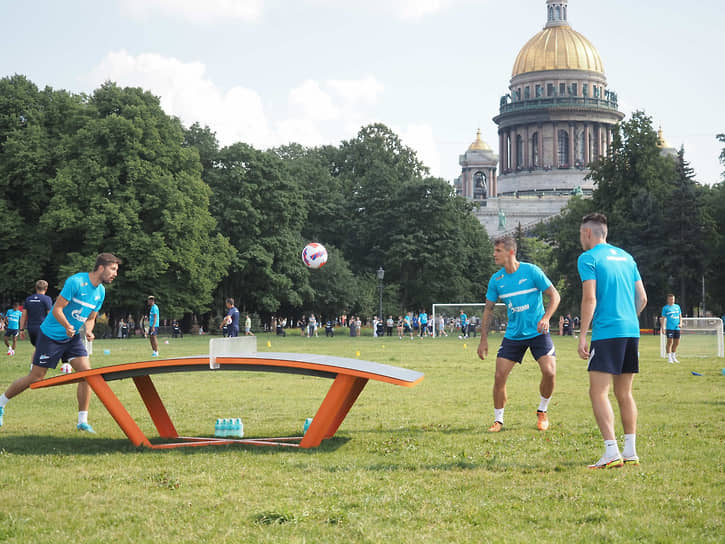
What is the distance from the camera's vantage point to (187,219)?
51875 millimetres

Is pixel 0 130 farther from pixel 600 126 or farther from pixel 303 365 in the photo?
pixel 600 126

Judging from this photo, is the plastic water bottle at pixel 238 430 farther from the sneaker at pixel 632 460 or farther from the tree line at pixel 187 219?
the tree line at pixel 187 219

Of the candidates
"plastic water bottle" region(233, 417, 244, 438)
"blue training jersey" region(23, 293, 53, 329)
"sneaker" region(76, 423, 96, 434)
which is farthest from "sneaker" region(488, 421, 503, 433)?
"blue training jersey" region(23, 293, 53, 329)

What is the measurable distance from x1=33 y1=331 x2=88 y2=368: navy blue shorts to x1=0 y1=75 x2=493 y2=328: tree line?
3783cm

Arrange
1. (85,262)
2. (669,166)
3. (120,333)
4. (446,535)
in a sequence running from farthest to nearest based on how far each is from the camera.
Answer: (669,166) → (120,333) → (85,262) → (446,535)

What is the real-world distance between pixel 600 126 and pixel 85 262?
116813 mm

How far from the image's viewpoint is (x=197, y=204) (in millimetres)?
54312

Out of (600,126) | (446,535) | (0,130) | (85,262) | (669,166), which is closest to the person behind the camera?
(446,535)

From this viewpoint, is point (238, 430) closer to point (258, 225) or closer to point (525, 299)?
point (525, 299)

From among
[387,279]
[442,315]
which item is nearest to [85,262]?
[442,315]

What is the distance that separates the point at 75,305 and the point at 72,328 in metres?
0.38

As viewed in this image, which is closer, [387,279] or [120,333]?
[120,333]

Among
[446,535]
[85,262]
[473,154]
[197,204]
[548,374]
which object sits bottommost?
[446,535]

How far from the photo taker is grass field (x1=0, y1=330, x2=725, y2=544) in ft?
19.5
